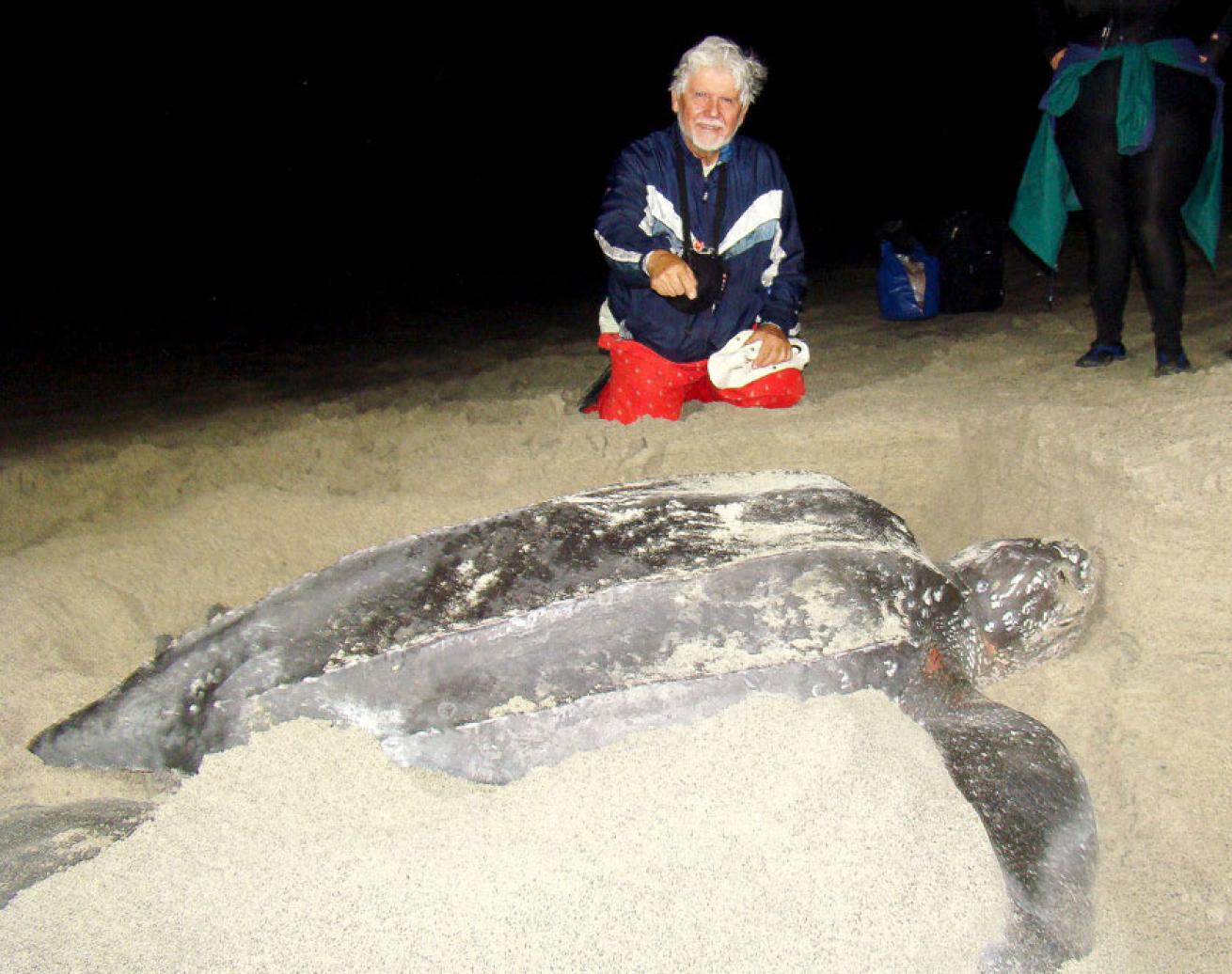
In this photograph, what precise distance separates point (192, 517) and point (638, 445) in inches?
44.6

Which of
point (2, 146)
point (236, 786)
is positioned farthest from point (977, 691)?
point (2, 146)

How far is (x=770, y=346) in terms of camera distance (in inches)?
96.0

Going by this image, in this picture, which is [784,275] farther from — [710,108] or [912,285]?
[912,285]

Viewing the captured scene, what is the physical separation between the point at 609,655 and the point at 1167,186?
1970 millimetres

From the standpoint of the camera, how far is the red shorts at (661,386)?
2547 mm

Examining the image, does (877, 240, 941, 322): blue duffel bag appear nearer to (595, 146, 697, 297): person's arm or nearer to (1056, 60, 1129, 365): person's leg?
(1056, 60, 1129, 365): person's leg

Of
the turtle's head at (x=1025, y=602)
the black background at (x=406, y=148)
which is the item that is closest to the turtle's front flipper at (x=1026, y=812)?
the turtle's head at (x=1025, y=602)

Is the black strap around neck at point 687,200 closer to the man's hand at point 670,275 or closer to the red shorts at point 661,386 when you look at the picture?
the man's hand at point 670,275

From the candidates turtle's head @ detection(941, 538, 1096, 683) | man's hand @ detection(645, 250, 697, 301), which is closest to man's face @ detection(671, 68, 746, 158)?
man's hand @ detection(645, 250, 697, 301)

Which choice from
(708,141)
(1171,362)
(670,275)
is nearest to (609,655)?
(670,275)

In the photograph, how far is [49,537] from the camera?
2209 mm

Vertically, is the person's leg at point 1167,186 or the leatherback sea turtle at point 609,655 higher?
the person's leg at point 1167,186

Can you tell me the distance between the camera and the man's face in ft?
7.59

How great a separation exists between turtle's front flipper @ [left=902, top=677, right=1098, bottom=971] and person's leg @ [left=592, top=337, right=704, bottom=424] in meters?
1.28
